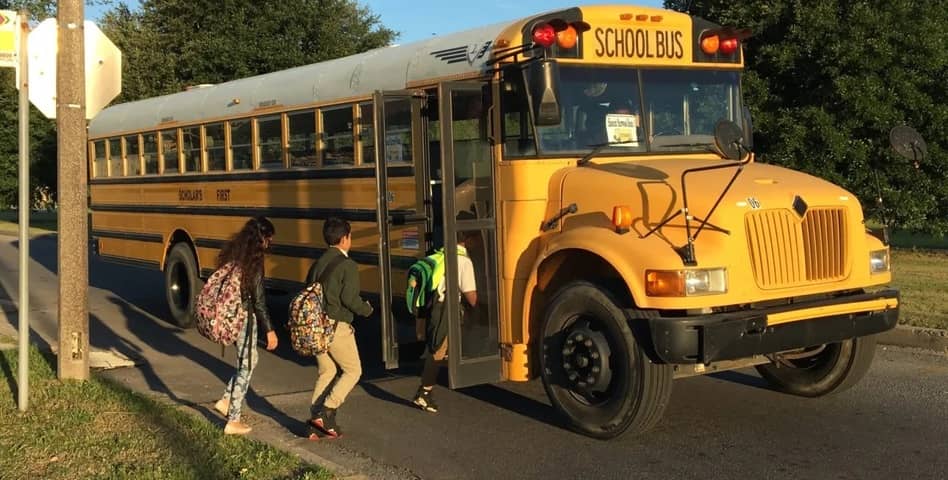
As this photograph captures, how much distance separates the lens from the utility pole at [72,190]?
22.8 ft

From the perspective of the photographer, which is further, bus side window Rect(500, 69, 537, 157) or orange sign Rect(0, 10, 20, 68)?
orange sign Rect(0, 10, 20, 68)

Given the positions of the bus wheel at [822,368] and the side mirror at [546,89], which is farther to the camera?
the bus wheel at [822,368]

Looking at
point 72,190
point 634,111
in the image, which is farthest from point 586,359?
point 72,190

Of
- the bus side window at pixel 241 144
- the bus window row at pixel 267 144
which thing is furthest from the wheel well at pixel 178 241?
the bus side window at pixel 241 144

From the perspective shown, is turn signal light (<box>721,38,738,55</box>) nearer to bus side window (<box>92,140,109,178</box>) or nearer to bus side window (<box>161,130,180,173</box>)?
bus side window (<box>161,130,180,173</box>)

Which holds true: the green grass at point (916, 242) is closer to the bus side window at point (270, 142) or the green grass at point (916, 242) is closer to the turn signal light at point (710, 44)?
the turn signal light at point (710, 44)

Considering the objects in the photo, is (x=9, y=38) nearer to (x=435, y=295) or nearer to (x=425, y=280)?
(x=425, y=280)

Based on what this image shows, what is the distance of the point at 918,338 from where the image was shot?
8.16m

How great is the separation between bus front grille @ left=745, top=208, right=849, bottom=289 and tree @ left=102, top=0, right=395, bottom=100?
60.4 ft

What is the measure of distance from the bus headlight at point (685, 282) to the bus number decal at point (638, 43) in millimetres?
1681

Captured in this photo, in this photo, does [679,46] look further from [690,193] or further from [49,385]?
[49,385]

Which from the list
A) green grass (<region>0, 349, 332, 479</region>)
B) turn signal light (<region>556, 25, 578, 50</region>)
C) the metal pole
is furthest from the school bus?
the metal pole

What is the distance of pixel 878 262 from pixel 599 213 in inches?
64.4

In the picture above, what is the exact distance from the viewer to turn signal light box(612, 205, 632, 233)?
5.29 m
